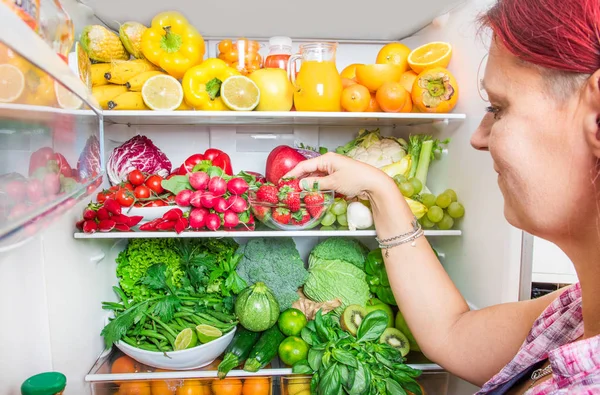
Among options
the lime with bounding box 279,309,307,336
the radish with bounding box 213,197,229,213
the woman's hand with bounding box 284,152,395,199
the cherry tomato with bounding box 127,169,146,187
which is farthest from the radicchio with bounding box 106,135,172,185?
the lime with bounding box 279,309,307,336

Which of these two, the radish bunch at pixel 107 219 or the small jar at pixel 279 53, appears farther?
the small jar at pixel 279 53

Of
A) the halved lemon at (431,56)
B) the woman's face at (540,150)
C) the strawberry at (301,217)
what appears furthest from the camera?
the halved lemon at (431,56)

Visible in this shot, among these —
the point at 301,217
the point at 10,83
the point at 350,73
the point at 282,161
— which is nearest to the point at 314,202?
the point at 301,217

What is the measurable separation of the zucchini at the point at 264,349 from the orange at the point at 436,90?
2.92 feet

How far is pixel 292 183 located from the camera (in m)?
1.23

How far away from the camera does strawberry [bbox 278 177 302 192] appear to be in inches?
48.1

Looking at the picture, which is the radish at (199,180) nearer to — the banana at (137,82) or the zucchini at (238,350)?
the banana at (137,82)

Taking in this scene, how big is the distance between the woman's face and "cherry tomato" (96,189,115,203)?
3.66 ft

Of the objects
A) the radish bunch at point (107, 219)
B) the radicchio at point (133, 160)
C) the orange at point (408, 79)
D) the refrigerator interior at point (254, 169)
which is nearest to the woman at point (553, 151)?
the refrigerator interior at point (254, 169)

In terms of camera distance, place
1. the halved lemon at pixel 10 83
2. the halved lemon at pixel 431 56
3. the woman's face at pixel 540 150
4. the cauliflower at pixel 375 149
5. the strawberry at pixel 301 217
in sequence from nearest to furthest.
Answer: the halved lemon at pixel 10 83, the woman's face at pixel 540 150, the strawberry at pixel 301 217, the halved lemon at pixel 431 56, the cauliflower at pixel 375 149

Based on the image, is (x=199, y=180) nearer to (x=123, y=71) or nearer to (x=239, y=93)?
(x=239, y=93)

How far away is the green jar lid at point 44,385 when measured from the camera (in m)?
0.84

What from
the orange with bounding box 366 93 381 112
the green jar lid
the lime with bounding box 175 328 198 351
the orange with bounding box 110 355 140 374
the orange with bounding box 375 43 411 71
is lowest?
the orange with bounding box 110 355 140 374

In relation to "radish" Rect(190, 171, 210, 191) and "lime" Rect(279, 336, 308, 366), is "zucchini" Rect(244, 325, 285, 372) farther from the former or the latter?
"radish" Rect(190, 171, 210, 191)
